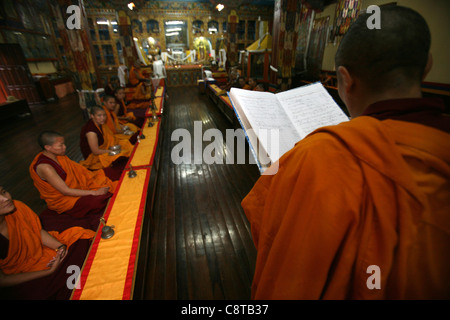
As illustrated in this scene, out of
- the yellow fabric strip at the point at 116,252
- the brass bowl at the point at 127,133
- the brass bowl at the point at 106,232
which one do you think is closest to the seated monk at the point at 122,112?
the brass bowl at the point at 127,133

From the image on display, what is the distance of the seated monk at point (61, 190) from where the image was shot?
6.75 ft

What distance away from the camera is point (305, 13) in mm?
10914

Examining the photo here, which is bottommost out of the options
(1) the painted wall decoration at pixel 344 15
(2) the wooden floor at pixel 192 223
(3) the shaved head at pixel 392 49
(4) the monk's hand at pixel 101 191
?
(2) the wooden floor at pixel 192 223

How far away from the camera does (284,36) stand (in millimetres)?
5805

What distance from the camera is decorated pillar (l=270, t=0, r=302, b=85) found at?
5.49m

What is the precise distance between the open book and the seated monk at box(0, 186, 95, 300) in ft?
5.34

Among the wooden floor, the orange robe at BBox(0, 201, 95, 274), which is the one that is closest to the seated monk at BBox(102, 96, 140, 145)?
the wooden floor

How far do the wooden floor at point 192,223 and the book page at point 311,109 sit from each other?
152cm

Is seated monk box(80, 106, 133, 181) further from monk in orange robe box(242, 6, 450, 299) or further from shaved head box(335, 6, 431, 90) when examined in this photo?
shaved head box(335, 6, 431, 90)

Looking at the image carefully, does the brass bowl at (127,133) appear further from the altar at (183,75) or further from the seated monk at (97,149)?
the altar at (183,75)

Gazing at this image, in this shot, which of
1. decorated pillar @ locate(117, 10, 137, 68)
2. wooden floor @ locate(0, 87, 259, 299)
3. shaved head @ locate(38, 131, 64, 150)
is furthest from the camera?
decorated pillar @ locate(117, 10, 137, 68)

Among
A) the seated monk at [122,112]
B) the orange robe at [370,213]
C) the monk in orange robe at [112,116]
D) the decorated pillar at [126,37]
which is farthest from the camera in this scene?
the decorated pillar at [126,37]

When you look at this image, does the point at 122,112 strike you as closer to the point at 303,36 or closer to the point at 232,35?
the point at 232,35

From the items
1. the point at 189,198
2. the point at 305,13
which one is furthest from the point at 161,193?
the point at 305,13
